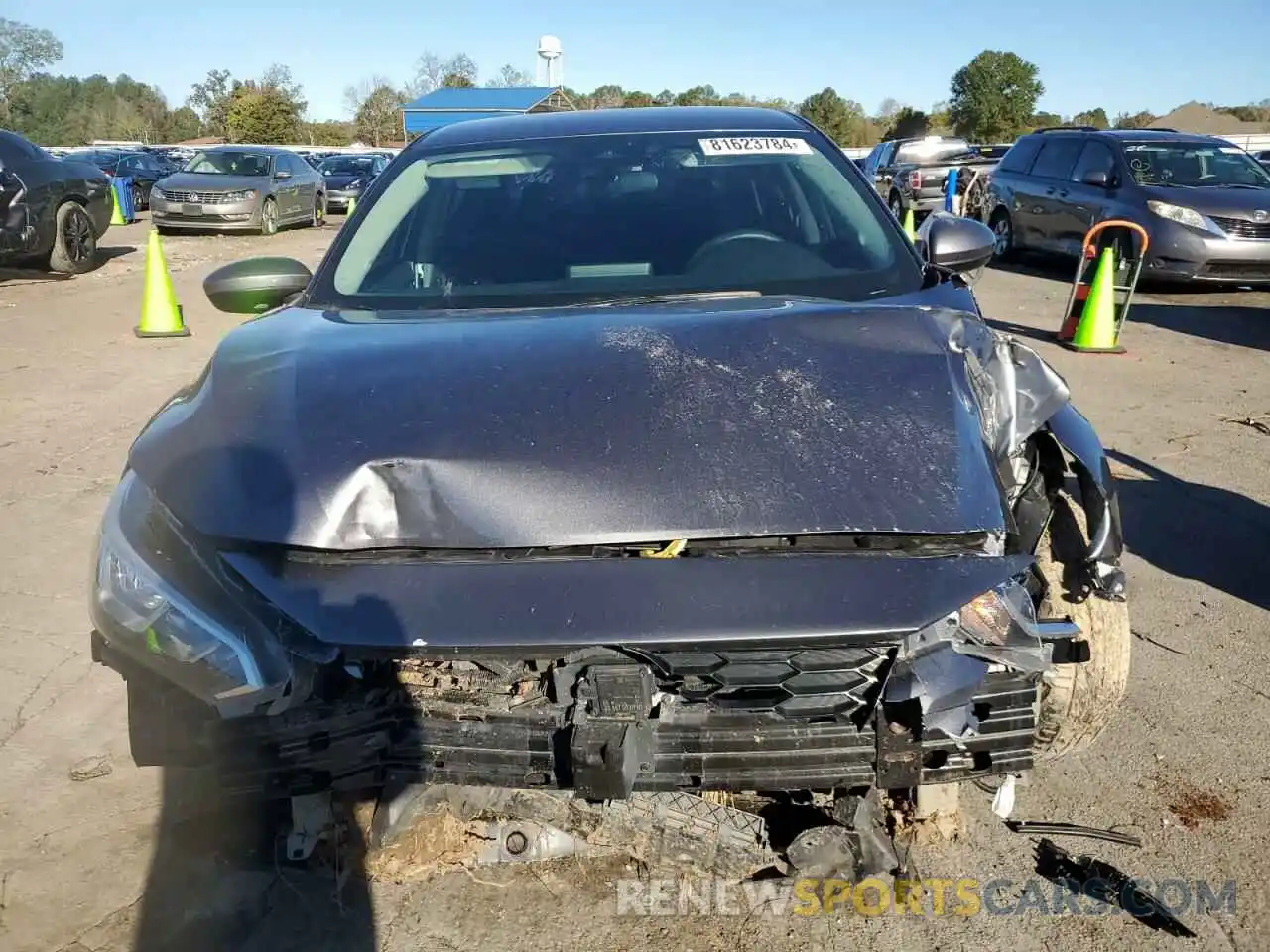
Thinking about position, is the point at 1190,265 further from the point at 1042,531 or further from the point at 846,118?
the point at 846,118

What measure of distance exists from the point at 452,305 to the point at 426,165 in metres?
0.89

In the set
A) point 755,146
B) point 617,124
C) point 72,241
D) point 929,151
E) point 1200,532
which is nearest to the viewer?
point 755,146

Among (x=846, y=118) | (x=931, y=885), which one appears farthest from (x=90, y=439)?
(x=846, y=118)

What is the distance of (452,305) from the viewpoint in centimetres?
260

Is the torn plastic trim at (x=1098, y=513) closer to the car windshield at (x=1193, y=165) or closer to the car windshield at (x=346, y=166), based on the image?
the car windshield at (x=1193, y=165)

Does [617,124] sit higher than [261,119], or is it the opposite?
[261,119]

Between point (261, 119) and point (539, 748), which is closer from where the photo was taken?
point (539, 748)

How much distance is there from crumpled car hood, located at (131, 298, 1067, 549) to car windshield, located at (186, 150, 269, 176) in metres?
17.2

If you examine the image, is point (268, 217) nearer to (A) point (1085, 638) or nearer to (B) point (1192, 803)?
(A) point (1085, 638)

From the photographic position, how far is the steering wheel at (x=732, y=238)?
2.81 metres

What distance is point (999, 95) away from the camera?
161 ft

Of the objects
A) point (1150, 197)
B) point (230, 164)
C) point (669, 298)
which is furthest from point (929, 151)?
point (669, 298)

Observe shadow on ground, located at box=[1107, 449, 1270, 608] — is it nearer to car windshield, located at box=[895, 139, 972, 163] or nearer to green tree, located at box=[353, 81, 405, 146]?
car windshield, located at box=[895, 139, 972, 163]

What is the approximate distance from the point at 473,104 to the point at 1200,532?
79.4ft
